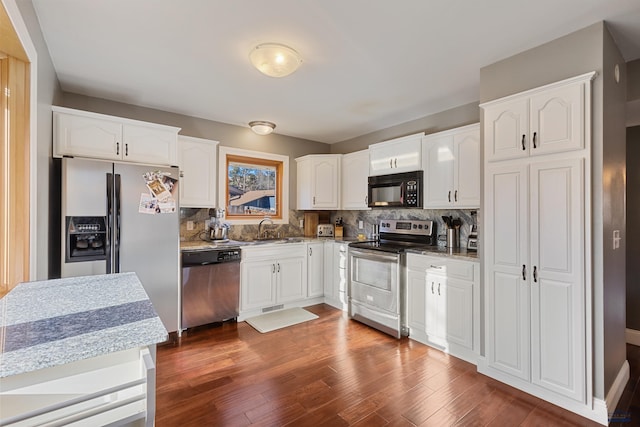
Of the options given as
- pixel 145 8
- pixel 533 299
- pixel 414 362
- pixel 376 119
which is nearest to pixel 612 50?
pixel 533 299

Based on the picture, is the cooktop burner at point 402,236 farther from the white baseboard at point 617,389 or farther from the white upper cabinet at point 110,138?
the white upper cabinet at point 110,138

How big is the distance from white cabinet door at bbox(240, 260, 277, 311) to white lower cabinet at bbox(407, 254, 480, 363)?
5.49 feet

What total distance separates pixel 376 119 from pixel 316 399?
320cm

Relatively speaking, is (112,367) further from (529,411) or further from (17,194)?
(529,411)

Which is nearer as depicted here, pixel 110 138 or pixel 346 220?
pixel 110 138

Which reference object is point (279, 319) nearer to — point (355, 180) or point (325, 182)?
point (325, 182)

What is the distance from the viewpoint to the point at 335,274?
13.5ft

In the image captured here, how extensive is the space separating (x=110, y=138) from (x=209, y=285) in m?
1.75

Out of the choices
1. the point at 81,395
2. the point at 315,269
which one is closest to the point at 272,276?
the point at 315,269

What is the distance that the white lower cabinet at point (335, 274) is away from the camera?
13.1 feet

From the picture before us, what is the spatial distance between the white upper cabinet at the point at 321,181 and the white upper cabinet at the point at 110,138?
1.90m

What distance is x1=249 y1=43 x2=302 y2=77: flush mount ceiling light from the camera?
2154 mm

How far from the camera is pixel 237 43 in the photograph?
7.18ft

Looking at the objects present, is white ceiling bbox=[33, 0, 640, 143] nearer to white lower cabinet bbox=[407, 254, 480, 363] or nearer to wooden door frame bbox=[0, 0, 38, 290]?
wooden door frame bbox=[0, 0, 38, 290]
